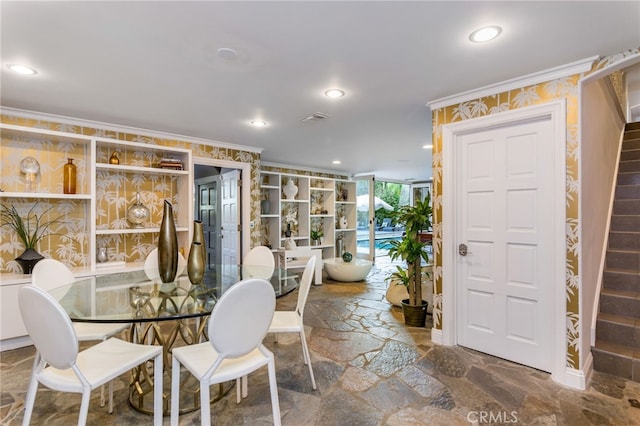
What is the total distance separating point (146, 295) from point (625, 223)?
4.74m

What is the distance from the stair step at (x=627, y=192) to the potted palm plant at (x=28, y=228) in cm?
636

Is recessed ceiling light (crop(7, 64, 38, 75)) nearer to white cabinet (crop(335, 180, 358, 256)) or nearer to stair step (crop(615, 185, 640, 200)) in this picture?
white cabinet (crop(335, 180, 358, 256))

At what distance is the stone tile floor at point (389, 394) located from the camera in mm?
1974

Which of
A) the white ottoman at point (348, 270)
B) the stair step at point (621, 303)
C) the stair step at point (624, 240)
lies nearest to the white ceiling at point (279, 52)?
the stair step at point (621, 303)

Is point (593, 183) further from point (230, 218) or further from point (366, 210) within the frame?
point (366, 210)

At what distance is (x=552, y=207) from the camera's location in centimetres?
240

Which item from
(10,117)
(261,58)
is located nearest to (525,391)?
(261,58)

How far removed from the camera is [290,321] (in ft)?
8.00

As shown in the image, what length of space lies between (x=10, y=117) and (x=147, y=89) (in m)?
1.68

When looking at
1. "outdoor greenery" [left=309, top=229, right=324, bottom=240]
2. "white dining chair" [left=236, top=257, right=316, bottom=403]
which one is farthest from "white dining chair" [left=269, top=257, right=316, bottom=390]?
"outdoor greenery" [left=309, top=229, right=324, bottom=240]

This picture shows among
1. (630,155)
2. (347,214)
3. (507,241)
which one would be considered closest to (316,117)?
(507,241)

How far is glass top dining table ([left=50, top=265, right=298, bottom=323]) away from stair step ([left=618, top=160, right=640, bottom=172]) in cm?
450

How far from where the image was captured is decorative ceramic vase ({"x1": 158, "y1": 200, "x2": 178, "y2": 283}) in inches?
95.0

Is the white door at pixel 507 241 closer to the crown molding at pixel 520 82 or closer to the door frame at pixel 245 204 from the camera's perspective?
the crown molding at pixel 520 82
